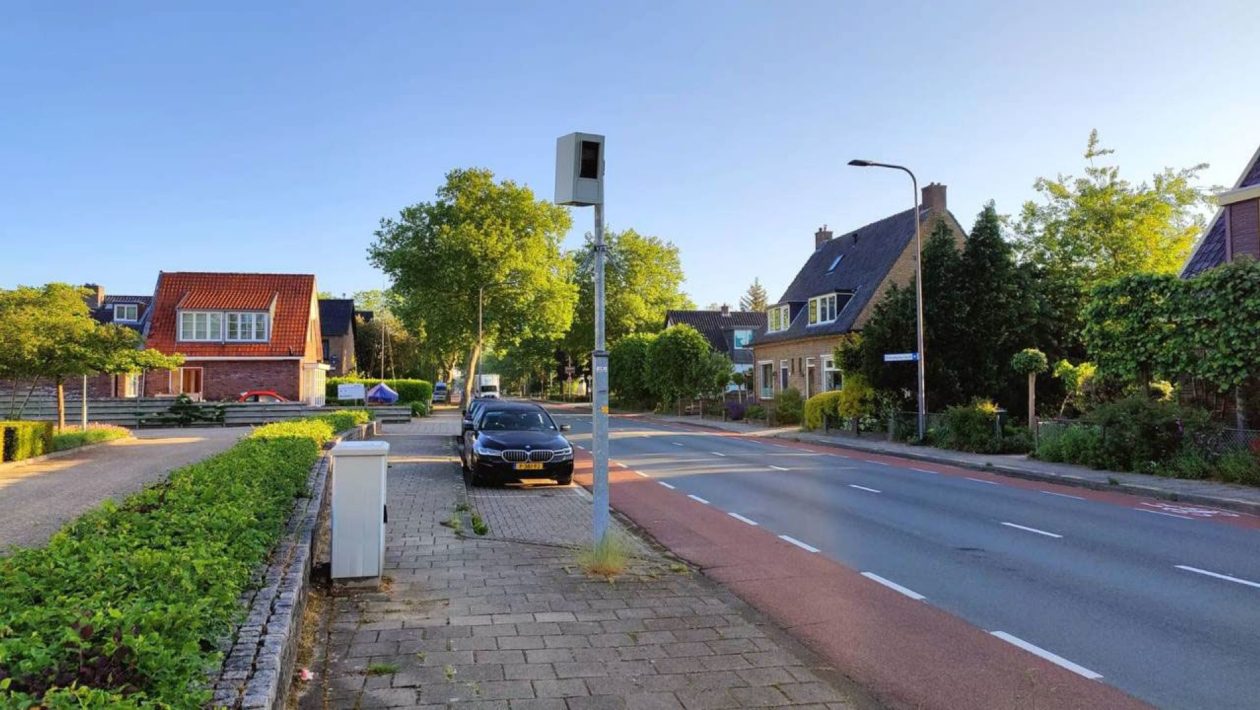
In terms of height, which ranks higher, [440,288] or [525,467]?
[440,288]

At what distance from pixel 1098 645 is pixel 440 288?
167 feet

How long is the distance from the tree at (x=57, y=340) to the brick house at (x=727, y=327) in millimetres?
46206

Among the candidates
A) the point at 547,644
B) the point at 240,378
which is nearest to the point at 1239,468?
the point at 547,644

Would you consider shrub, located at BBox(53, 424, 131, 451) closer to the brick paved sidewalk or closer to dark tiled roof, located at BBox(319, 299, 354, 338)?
the brick paved sidewalk

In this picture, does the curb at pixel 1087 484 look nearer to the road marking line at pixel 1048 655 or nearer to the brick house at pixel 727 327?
the road marking line at pixel 1048 655

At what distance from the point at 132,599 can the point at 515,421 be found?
1272 centimetres

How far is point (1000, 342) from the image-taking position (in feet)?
87.5

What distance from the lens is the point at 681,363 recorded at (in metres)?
46.5

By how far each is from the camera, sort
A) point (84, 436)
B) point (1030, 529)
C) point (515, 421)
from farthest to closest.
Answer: point (84, 436) → point (515, 421) → point (1030, 529)

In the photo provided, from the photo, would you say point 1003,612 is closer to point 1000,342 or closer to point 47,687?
point 47,687

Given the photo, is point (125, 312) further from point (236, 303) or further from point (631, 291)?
point (631, 291)

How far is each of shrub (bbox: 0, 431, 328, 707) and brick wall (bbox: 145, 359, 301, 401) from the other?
3968 centimetres

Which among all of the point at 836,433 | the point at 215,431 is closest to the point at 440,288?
the point at 215,431

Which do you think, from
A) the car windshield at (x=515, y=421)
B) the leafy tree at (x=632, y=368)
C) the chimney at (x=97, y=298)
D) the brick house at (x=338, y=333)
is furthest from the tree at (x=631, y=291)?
the car windshield at (x=515, y=421)
